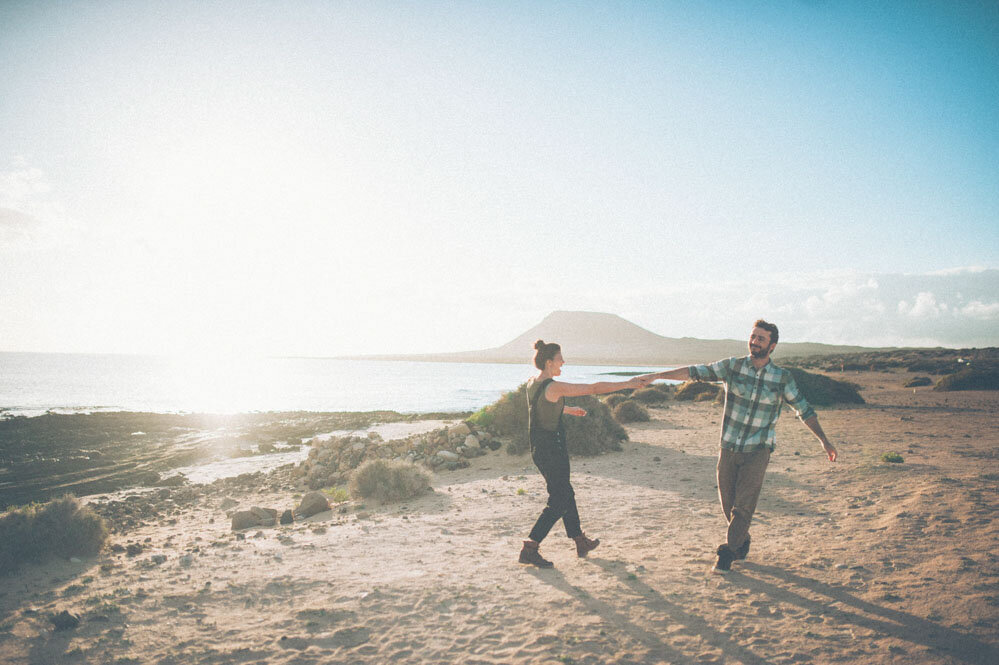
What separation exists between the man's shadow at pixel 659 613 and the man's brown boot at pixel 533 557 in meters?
0.08

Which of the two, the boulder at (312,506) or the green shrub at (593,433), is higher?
the green shrub at (593,433)

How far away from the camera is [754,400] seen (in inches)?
185

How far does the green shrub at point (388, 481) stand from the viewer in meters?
9.85

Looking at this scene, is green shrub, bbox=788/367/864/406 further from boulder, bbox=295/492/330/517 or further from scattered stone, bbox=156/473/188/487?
scattered stone, bbox=156/473/188/487

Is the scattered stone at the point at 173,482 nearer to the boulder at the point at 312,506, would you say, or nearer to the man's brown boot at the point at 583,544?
the boulder at the point at 312,506

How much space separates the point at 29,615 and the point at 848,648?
7667 mm

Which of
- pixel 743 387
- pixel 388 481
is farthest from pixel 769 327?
pixel 388 481

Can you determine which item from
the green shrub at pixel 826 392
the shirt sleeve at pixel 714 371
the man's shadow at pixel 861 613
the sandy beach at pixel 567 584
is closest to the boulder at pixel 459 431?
the sandy beach at pixel 567 584

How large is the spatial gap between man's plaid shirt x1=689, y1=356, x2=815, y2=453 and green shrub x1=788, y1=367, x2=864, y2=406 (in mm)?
19147

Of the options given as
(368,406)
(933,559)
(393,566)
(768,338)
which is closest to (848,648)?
(933,559)

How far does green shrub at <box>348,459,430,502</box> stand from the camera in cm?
985

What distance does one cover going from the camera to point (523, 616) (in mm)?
4508

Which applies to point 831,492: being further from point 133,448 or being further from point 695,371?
point 133,448

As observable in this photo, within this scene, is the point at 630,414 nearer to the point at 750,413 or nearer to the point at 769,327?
the point at 750,413
